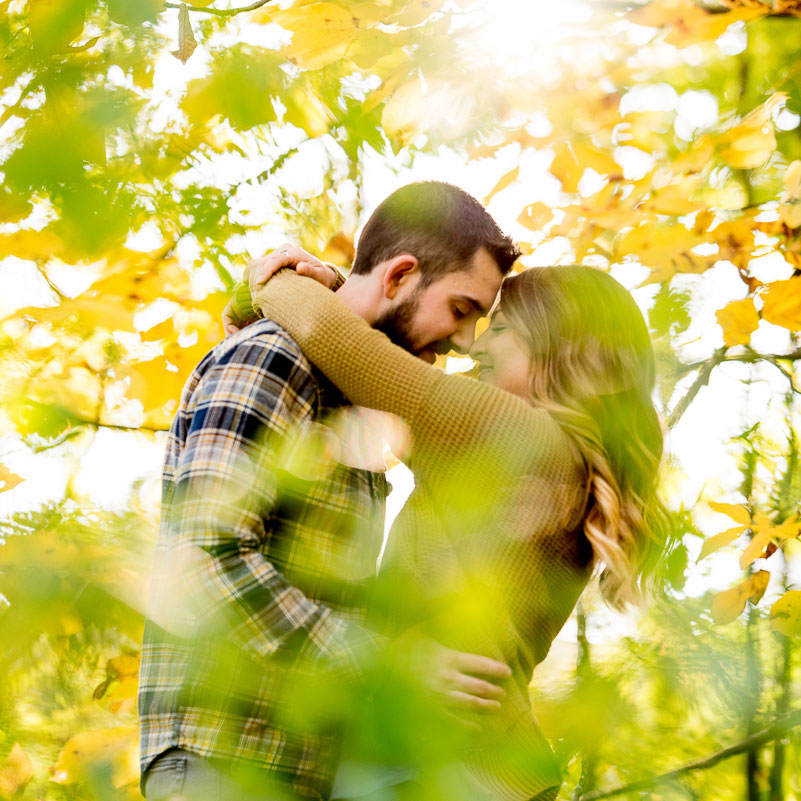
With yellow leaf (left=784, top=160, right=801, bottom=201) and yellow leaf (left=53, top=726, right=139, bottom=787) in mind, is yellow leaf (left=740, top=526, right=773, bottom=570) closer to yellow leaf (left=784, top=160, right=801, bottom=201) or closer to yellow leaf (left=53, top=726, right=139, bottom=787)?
yellow leaf (left=784, top=160, right=801, bottom=201)

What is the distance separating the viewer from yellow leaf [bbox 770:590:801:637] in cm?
176

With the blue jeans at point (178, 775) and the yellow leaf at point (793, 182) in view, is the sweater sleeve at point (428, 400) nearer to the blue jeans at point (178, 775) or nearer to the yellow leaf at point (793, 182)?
the blue jeans at point (178, 775)

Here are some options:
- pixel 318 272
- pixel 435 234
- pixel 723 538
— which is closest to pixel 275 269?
pixel 318 272

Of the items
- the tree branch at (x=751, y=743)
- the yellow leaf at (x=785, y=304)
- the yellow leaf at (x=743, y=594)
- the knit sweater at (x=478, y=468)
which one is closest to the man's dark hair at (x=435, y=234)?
the knit sweater at (x=478, y=468)

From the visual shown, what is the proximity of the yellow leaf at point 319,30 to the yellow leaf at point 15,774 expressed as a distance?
3.61 ft

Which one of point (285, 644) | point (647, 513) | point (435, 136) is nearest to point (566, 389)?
point (647, 513)

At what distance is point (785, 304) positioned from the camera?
172 centimetres

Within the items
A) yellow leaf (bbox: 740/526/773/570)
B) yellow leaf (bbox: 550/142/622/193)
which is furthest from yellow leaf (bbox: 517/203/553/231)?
yellow leaf (bbox: 740/526/773/570)

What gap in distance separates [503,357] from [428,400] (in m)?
0.47

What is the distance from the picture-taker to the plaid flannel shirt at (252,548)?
3.24 ft

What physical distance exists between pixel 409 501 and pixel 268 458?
548mm

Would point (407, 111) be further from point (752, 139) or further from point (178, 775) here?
point (178, 775)

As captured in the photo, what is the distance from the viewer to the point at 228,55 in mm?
458

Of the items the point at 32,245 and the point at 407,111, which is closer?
the point at 32,245
